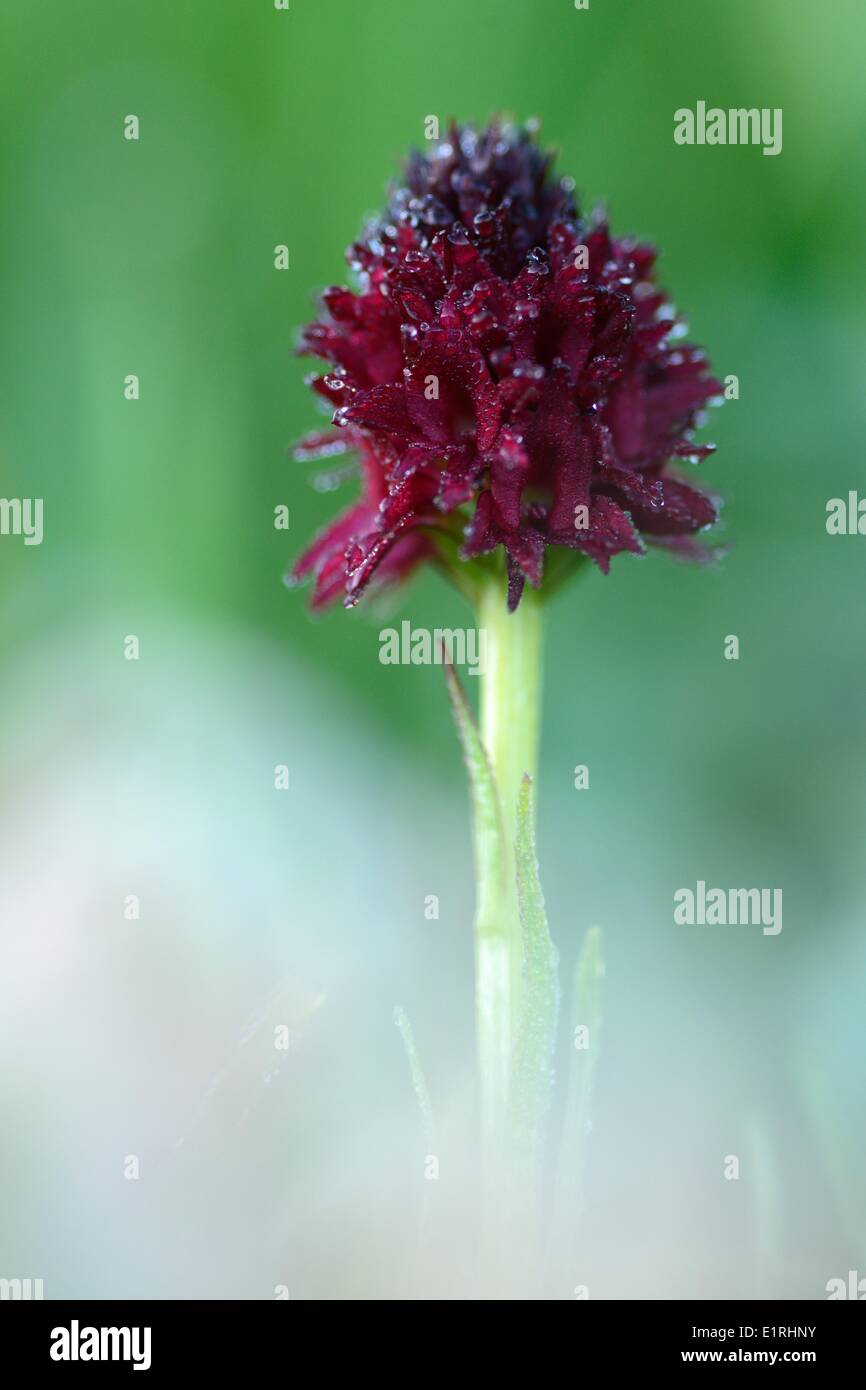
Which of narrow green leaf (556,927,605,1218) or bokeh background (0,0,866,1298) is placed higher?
bokeh background (0,0,866,1298)

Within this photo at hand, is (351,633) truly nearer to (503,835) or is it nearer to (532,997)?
(503,835)

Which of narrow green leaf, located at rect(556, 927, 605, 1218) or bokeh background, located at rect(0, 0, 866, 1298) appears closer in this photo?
narrow green leaf, located at rect(556, 927, 605, 1218)

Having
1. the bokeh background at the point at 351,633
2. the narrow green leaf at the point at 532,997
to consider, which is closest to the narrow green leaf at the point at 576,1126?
the narrow green leaf at the point at 532,997

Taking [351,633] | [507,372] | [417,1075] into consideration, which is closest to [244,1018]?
[417,1075]

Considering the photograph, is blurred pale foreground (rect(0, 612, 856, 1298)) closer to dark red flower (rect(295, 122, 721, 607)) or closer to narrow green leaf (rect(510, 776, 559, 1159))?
narrow green leaf (rect(510, 776, 559, 1159))

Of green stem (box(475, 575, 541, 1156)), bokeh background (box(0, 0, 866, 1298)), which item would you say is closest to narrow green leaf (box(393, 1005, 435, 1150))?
green stem (box(475, 575, 541, 1156))

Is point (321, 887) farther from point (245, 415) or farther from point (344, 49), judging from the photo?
point (344, 49)
